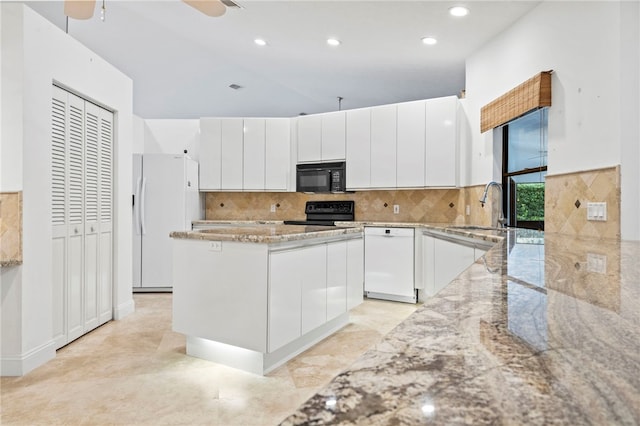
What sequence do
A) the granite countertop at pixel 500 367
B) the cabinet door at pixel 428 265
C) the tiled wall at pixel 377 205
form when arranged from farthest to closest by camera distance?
the tiled wall at pixel 377 205 → the cabinet door at pixel 428 265 → the granite countertop at pixel 500 367

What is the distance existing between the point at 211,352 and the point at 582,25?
3.32 m

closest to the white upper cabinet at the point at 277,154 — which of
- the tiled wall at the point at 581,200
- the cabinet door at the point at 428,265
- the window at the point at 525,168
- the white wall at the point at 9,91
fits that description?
the cabinet door at the point at 428,265

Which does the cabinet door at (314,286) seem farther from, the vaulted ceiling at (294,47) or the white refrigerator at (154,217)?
the white refrigerator at (154,217)

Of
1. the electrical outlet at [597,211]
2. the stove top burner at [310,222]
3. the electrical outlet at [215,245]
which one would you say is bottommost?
the electrical outlet at [215,245]

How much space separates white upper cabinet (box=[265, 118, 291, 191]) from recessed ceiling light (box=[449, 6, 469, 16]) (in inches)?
101

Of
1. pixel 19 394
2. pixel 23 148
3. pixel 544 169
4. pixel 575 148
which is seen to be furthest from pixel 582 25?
pixel 19 394

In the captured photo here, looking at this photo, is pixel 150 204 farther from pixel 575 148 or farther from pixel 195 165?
pixel 575 148

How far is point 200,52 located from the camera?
14.8 feet

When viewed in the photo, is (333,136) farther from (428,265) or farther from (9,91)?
(9,91)

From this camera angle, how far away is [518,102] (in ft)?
10.3

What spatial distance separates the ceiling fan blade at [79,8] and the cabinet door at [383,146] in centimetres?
319

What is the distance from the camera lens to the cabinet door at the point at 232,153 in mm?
5266

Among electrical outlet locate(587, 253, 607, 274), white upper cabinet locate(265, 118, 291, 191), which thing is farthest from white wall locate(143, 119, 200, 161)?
electrical outlet locate(587, 253, 607, 274)

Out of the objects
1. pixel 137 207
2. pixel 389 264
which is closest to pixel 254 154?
pixel 137 207
